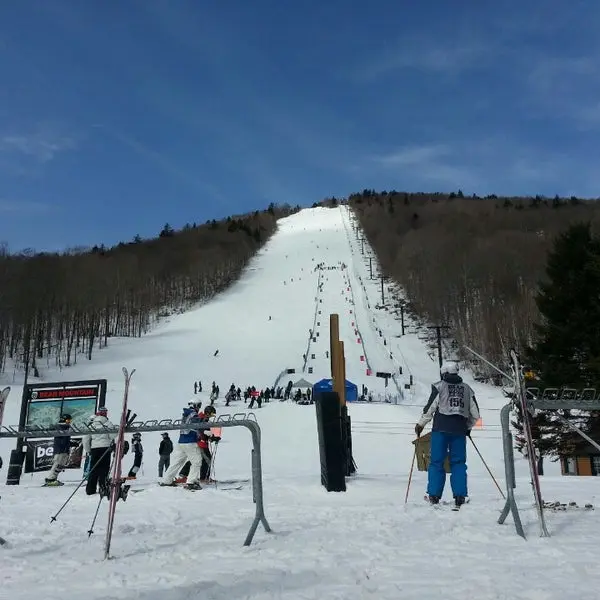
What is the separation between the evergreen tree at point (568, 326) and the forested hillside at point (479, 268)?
7.69 m

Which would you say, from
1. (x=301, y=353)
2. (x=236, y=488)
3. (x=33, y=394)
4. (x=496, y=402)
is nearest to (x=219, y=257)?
(x=301, y=353)

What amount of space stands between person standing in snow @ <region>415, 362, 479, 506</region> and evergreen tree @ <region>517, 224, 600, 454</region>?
9661 millimetres

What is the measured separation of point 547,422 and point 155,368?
31831 mm

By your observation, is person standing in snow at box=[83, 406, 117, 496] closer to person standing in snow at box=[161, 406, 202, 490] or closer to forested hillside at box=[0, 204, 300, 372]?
person standing in snow at box=[161, 406, 202, 490]

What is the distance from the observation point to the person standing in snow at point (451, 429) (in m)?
6.01

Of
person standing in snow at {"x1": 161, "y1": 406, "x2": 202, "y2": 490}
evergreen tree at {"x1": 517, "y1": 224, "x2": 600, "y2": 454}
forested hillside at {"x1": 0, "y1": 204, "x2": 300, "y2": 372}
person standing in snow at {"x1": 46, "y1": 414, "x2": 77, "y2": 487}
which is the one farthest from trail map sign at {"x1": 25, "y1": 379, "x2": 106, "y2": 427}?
forested hillside at {"x1": 0, "y1": 204, "x2": 300, "y2": 372}

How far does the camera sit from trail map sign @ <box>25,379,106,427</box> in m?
14.2

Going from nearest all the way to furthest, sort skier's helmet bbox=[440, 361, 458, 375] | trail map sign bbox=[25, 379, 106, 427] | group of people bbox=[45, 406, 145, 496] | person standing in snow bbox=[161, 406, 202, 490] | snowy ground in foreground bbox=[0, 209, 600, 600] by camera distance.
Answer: snowy ground in foreground bbox=[0, 209, 600, 600], skier's helmet bbox=[440, 361, 458, 375], group of people bbox=[45, 406, 145, 496], person standing in snow bbox=[161, 406, 202, 490], trail map sign bbox=[25, 379, 106, 427]

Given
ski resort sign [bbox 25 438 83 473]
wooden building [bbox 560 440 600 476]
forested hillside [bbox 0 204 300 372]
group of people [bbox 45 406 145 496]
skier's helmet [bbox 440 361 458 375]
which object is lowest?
wooden building [bbox 560 440 600 476]

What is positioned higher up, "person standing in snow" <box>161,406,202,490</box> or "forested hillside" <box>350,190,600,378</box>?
"forested hillside" <box>350,190,600,378</box>

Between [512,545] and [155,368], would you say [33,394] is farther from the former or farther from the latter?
[155,368]

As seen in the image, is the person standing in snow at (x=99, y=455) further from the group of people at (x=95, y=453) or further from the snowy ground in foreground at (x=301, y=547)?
the snowy ground in foreground at (x=301, y=547)

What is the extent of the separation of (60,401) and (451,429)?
38.5 ft

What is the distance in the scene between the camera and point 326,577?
3.56 meters
